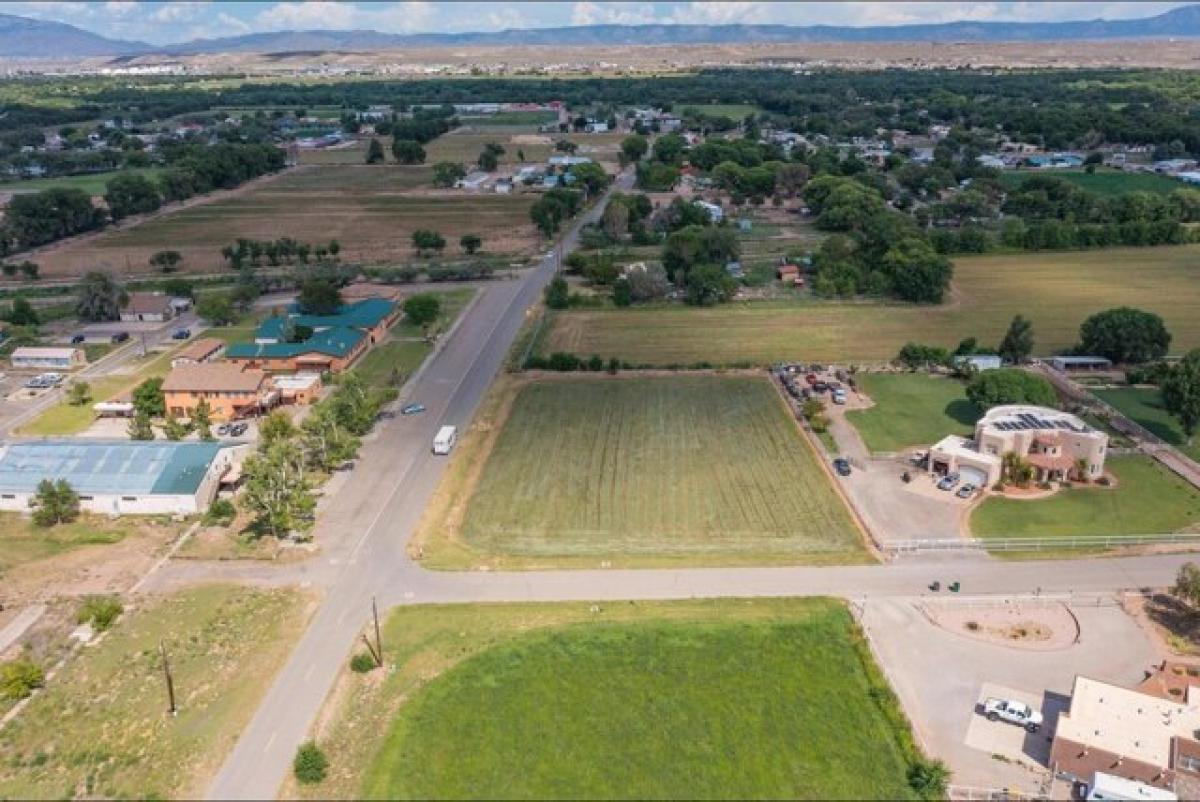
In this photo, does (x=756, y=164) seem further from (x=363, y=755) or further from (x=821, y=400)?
(x=363, y=755)

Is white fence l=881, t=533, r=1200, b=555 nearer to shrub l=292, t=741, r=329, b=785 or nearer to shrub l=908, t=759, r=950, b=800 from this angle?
shrub l=908, t=759, r=950, b=800

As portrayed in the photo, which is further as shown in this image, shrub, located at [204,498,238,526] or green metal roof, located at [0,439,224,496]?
green metal roof, located at [0,439,224,496]

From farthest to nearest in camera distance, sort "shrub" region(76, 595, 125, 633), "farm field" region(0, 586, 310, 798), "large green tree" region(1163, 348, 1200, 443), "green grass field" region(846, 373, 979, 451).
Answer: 1. "green grass field" region(846, 373, 979, 451)
2. "large green tree" region(1163, 348, 1200, 443)
3. "shrub" region(76, 595, 125, 633)
4. "farm field" region(0, 586, 310, 798)

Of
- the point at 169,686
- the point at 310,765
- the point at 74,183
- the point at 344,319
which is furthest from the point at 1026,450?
the point at 74,183

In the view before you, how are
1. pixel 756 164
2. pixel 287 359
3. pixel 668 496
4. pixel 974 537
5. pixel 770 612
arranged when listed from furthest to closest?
1. pixel 756 164
2. pixel 287 359
3. pixel 668 496
4. pixel 974 537
5. pixel 770 612

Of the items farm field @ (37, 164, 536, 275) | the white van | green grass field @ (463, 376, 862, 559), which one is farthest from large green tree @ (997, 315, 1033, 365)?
farm field @ (37, 164, 536, 275)

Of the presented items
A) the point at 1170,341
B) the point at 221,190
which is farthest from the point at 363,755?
the point at 221,190

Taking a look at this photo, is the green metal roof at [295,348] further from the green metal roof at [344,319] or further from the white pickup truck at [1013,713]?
the white pickup truck at [1013,713]
